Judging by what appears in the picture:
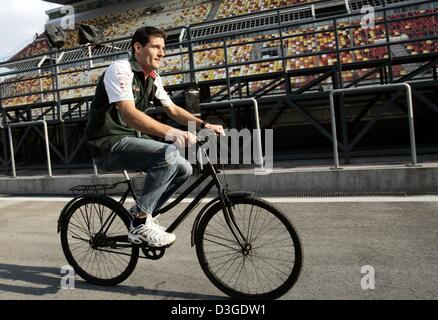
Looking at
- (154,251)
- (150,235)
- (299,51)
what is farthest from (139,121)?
(299,51)

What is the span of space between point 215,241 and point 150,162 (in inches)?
27.3

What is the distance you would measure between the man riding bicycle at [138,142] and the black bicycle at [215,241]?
13cm

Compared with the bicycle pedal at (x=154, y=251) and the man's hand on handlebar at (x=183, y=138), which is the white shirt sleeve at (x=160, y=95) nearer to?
the man's hand on handlebar at (x=183, y=138)

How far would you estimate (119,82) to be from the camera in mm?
2848

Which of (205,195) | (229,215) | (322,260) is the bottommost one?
(322,260)

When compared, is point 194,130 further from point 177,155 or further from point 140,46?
point 140,46

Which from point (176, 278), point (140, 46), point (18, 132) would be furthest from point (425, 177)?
point (18, 132)

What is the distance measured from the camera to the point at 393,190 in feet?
18.2

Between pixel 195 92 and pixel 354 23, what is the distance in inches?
143

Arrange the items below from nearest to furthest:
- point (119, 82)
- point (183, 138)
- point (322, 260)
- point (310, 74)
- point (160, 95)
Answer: point (183, 138)
point (119, 82)
point (160, 95)
point (322, 260)
point (310, 74)

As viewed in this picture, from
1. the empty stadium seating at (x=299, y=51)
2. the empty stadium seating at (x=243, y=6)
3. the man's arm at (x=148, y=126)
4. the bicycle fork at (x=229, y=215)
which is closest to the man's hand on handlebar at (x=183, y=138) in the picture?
the man's arm at (x=148, y=126)

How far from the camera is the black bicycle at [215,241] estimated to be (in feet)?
9.04

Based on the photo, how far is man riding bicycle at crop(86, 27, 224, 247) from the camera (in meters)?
2.89

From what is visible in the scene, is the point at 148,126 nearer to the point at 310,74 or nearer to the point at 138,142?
the point at 138,142
